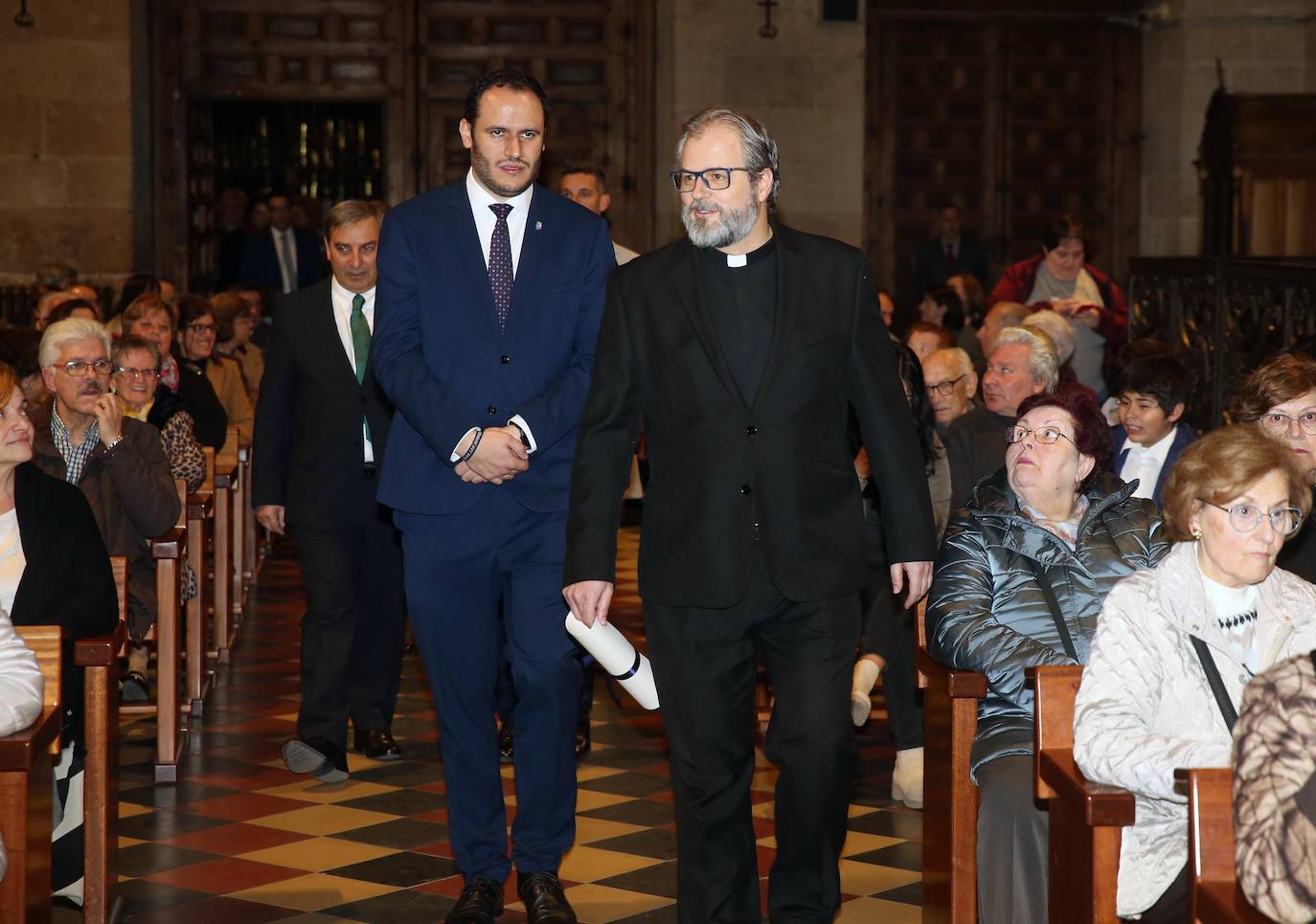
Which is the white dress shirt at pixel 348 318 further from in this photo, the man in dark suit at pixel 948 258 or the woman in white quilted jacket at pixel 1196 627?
the man in dark suit at pixel 948 258

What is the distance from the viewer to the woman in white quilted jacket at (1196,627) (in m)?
A: 3.35

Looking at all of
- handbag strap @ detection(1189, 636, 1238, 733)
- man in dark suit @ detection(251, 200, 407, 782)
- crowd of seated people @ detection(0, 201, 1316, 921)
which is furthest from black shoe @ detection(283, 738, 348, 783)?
handbag strap @ detection(1189, 636, 1238, 733)

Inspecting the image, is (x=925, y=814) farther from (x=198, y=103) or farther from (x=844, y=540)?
(x=198, y=103)

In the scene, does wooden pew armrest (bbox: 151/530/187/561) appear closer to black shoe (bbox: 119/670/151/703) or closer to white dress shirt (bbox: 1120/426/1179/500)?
black shoe (bbox: 119/670/151/703)

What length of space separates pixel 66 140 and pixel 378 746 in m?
8.72

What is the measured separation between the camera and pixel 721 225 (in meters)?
3.88

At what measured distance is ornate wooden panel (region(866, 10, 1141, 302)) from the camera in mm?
15727

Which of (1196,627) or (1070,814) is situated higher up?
(1196,627)

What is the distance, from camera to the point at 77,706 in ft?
14.5

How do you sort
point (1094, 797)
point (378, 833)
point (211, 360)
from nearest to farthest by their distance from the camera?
point (1094, 797) → point (378, 833) → point (211, 360)

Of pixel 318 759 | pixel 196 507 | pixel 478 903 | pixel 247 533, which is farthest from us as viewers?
pixel 247 533

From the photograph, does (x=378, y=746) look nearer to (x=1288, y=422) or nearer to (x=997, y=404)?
(x=997, y=404)

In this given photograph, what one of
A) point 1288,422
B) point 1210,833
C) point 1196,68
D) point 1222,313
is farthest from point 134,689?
point 1196,68

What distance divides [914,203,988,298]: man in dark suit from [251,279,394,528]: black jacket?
31.2ft
